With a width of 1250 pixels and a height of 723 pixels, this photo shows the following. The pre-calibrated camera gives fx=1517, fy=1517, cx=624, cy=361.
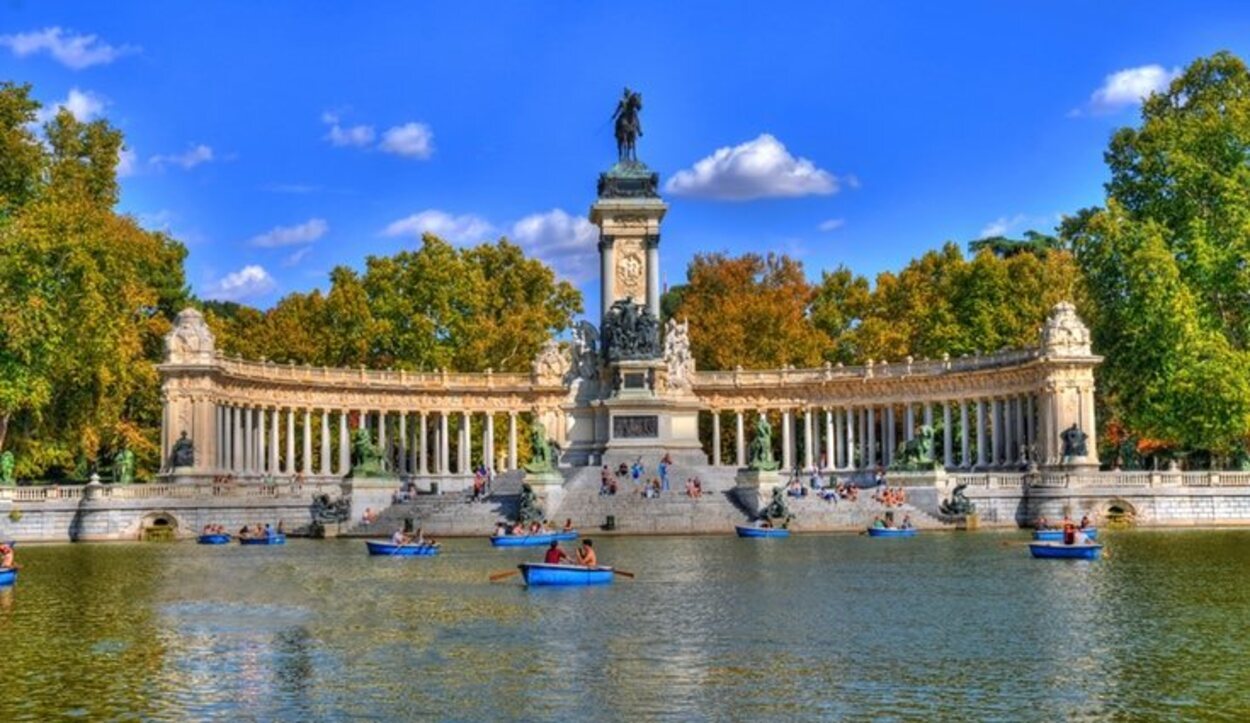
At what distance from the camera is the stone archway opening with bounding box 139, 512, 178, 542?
57125mm

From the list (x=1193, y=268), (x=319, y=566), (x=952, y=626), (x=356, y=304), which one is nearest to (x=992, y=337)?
(x=1193, y=268)

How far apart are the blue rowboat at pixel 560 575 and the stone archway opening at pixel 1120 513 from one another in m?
32.4

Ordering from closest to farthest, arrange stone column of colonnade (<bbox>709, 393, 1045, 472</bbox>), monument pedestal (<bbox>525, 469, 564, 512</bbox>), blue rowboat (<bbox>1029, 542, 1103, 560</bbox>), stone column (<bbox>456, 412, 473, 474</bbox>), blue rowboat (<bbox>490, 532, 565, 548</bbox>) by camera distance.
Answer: blue rowboat (<bbox>1029, 542, 1103, 560</bbox>)
blue rowboat (<bbox>490, 532, 565, 548</bbox>)
monument pedestal (<bbox>525, 469, 564, 512</bbox>)
stone column of colonnade (<bbox>709, 393, 1045, 472</bbox>)
stone column (<bbox>456, 412, 473, 474</bbox>)

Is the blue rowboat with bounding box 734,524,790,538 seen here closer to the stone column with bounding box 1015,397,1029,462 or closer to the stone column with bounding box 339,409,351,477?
the stone column with bounding box 1015,397,1029,462

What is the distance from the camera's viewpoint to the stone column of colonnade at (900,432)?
77312 millimetres

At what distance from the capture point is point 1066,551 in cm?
3897

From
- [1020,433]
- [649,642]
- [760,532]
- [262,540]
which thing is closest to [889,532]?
[760,532]

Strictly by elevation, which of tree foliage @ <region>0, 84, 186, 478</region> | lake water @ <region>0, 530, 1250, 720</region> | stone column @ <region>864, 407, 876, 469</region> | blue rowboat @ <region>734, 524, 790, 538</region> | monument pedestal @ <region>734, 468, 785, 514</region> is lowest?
lake water @ <region>0, 530, 1250, 720</region>

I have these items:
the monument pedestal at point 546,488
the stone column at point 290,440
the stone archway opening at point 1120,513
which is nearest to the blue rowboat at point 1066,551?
the stone archway opening at point 1120,513

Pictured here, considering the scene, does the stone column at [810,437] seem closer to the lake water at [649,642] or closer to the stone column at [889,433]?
the stone column at [889,433]

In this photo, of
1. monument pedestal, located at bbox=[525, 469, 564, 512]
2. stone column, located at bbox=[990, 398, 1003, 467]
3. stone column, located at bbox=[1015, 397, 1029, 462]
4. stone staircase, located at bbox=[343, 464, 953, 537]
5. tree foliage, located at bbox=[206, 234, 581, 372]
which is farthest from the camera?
tree foliage, located at bbox=[206, 234, 581, 372]

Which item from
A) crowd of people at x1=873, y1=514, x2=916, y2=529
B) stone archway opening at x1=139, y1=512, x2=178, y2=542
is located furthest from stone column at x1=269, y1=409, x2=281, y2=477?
crowd of people at x1=873, y1=514, x2=916, y2=529

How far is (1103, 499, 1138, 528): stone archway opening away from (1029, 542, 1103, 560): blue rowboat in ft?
66.3

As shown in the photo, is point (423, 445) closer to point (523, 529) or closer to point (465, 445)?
point (465, 445)
